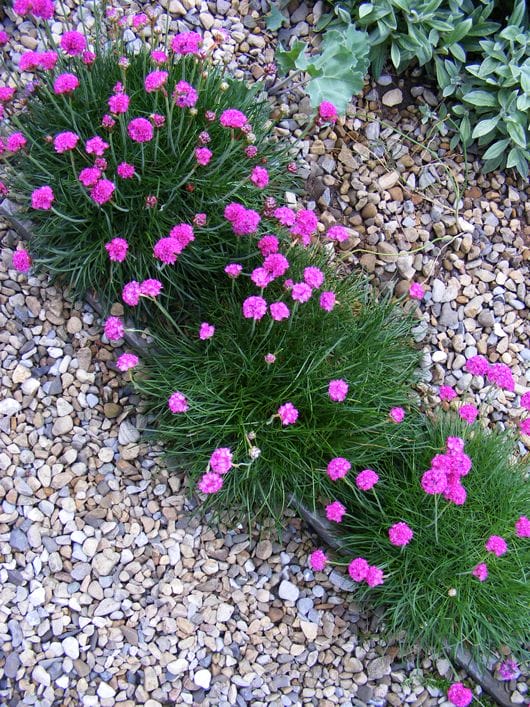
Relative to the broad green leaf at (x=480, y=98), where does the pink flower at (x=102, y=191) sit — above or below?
below

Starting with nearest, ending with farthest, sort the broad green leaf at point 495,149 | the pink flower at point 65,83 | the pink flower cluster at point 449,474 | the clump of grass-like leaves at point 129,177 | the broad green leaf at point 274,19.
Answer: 1. the pink flower cluster at point 449,474
2. the pink flower at point 65,83
3. the clump of grass-like leaves at point 129,177
4. the broad green leaf at point 274,19
5. the broad green leaf at point 495,149

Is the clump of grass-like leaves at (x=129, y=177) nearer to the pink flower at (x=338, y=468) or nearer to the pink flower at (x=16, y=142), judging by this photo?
the pink flower at (x=16, y=142)

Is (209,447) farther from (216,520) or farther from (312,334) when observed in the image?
(312,334)

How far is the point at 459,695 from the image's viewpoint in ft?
7.75

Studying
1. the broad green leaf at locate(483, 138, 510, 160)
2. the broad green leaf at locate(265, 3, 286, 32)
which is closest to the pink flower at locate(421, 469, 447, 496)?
the broad green leaf at locate(483, 138, 510, 160)

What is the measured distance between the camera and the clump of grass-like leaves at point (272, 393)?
2.49 meters

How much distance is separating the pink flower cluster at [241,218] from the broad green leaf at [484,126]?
1.52m

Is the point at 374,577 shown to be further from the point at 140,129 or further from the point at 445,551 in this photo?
the point at 140,129

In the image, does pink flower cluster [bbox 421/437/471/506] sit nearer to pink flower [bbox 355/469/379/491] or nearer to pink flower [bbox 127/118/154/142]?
pink flower [bbox 355/469/379/491]

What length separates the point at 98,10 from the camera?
307 cm

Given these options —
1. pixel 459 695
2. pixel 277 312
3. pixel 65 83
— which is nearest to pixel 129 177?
pixel 65 83

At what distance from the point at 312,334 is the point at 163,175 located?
0.84 metres

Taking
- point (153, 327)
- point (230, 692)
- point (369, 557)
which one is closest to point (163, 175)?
point (153, 327)

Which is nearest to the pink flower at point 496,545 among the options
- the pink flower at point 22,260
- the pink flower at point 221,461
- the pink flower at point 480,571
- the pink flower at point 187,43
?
the pink flower at point 480,571
